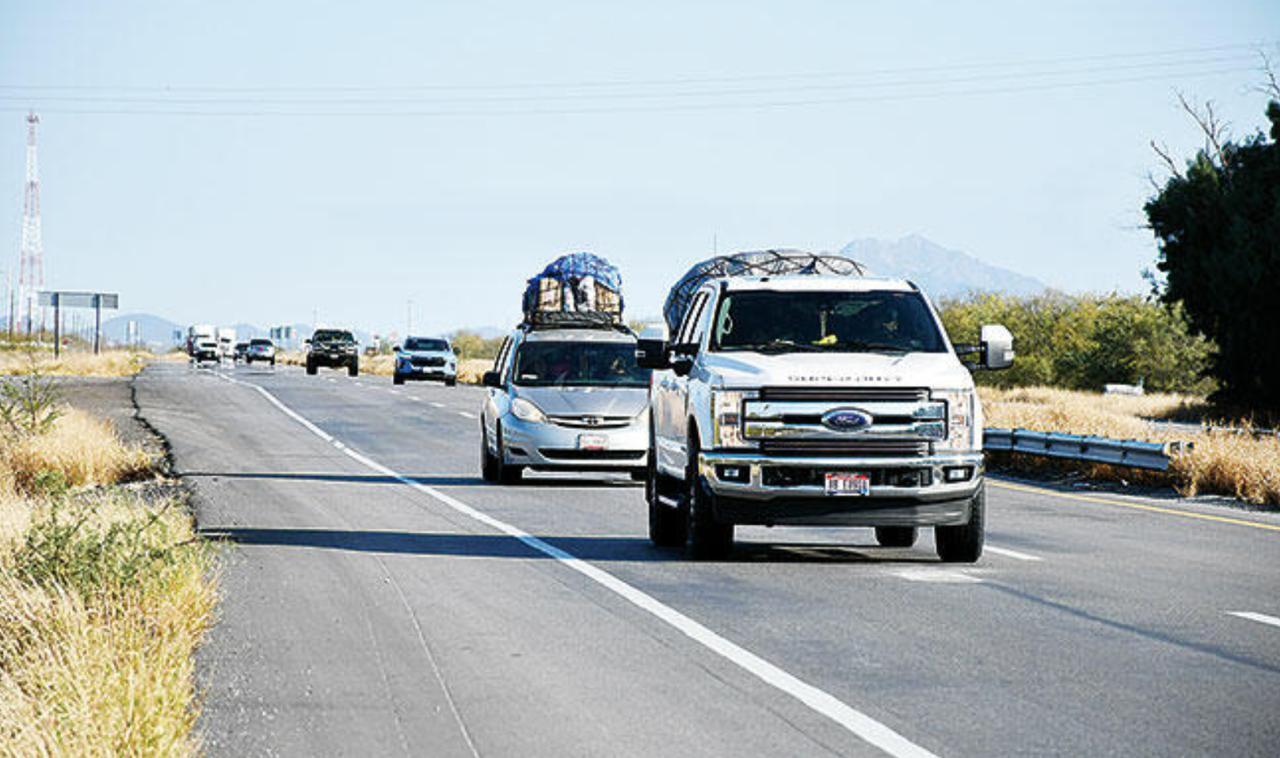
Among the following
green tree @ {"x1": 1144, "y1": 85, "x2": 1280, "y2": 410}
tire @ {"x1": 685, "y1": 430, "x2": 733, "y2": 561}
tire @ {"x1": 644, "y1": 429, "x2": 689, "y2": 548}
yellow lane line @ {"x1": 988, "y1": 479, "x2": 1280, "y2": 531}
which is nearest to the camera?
tire @ {"x1": 685, "y1": 430, "x2": 733, "y2": 561}

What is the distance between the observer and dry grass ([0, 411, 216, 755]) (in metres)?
7.05

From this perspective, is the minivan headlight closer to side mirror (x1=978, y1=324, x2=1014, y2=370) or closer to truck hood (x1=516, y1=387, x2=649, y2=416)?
side mirror (x1=978, y1=324, x2=1014, y2=370)

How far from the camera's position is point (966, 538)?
14.8 meters

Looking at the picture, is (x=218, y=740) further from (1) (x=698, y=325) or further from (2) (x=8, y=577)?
(1) (x=698, y=325)

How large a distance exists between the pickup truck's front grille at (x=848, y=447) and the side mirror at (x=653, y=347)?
5.05ft

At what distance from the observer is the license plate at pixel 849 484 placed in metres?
14.0

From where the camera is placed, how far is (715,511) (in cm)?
1432

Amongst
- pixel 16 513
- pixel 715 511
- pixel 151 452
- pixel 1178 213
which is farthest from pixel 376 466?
pixel 1178 213

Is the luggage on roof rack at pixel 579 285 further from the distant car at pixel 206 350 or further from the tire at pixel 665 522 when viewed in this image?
the distant car at pixel 206 350

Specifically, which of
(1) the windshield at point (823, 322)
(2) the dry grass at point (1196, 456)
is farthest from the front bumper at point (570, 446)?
(1) the windshield at point (823, 322)

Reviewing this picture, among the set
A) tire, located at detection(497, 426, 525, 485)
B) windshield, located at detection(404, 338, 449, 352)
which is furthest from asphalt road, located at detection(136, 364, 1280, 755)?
windshield, located at detection(404, 338, 449, 352)

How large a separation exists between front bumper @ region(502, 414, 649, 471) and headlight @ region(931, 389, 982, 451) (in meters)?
9.41

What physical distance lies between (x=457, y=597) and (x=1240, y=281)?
43338mm

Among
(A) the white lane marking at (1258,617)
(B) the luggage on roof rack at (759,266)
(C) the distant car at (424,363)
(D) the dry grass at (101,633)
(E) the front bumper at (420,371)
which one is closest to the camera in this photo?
(D) the dry grass at (101,633)
